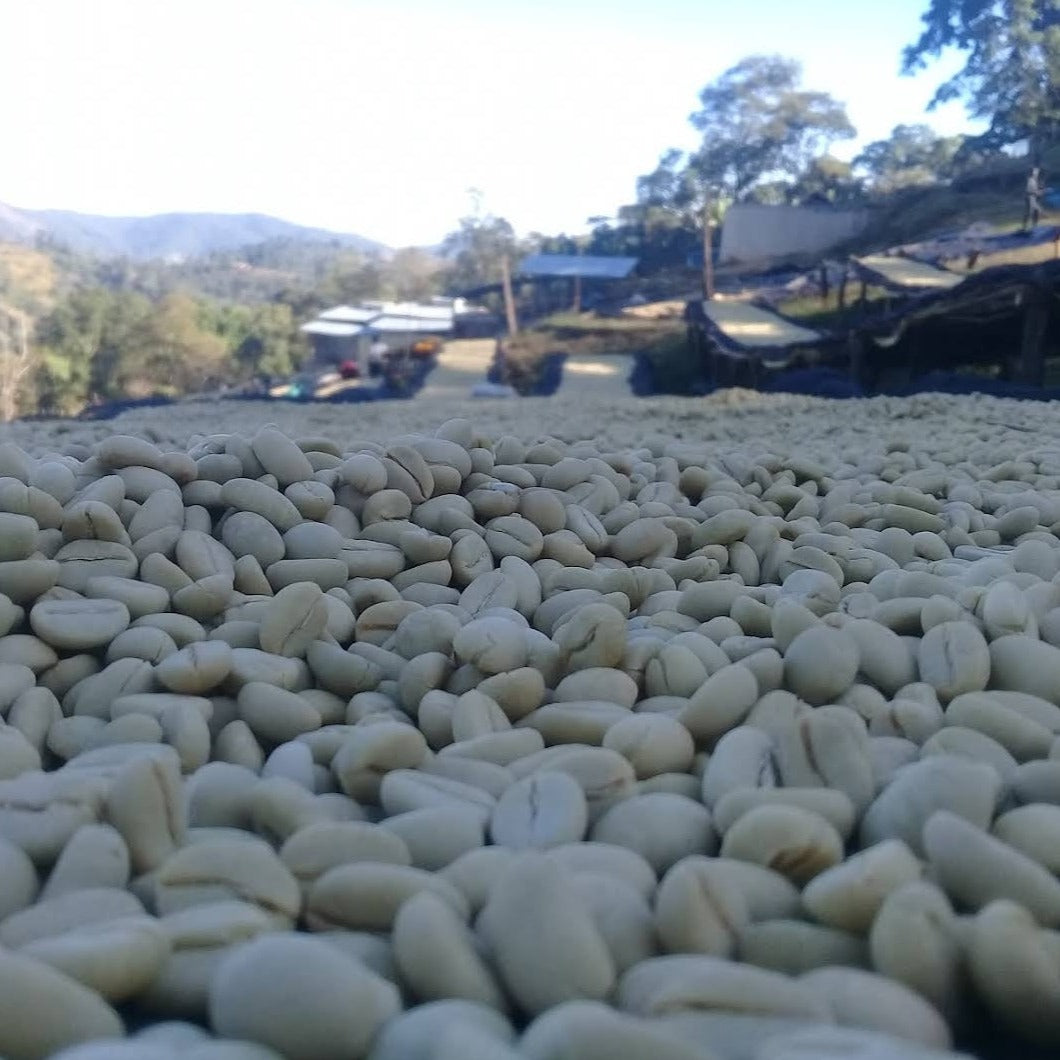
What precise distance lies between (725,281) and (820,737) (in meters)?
22.2

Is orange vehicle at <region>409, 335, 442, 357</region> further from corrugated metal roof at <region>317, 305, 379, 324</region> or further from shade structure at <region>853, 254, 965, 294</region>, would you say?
shade structure at <region>853, 254, 965, 294</region>

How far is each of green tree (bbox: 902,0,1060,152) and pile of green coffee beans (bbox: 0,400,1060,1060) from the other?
25532mm

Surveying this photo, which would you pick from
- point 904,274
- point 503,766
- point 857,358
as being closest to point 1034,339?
point 857,358

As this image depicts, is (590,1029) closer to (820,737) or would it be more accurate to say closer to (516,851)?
(516,851)

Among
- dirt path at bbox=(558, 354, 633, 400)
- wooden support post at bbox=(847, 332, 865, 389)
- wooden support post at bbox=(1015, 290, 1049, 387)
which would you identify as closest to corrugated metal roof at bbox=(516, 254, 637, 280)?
dirt path at bbox=(558, 354, 633, 400)

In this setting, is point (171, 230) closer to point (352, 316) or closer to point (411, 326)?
point (352, 316)

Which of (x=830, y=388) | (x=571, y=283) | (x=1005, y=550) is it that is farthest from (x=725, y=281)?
(x=1005, y=550)

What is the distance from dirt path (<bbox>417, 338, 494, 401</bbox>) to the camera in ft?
52.2

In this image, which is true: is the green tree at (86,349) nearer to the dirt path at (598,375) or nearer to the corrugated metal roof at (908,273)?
the dirt path at (598,375)

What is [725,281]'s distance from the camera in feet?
72.6

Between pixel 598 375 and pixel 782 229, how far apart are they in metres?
12.5

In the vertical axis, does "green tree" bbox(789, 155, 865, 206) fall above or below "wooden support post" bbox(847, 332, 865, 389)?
above

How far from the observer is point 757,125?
112 ft

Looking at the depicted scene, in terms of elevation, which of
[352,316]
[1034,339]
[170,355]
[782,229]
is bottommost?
[1034,339]
